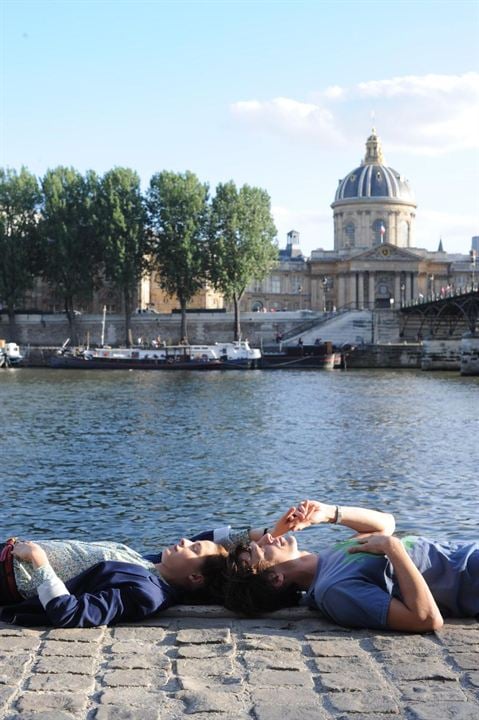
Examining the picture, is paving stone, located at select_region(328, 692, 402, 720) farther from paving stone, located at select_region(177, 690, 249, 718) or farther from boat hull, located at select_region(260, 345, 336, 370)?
boat hull, located at select_region(260, 345, 336, 370)

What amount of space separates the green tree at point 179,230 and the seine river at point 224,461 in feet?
134

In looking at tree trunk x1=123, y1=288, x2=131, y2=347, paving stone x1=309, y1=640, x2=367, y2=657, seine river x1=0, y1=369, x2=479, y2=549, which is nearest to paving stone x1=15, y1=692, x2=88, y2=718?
paving stone x1=309, y1=640, x2=367, y2=657

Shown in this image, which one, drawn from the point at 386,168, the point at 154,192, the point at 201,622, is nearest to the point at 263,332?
the point at 154,192

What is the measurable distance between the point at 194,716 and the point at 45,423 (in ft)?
85.3

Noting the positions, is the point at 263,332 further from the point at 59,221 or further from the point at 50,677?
the point at 50,677

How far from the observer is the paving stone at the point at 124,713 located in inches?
217

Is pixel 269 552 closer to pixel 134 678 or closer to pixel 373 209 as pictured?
pixel 134 678

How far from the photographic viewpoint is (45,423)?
30875 mm

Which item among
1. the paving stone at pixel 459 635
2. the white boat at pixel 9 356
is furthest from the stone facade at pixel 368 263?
the paving stone at pixel 459 635

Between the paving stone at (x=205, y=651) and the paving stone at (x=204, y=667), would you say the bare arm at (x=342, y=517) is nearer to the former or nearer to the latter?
the paving stone at (x=205, y=651)

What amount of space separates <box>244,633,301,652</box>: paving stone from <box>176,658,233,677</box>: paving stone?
0.30 meters

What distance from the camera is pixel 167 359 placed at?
75.6 metres

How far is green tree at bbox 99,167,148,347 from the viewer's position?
8356 cm

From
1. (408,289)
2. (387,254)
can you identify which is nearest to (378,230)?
(387,254)
